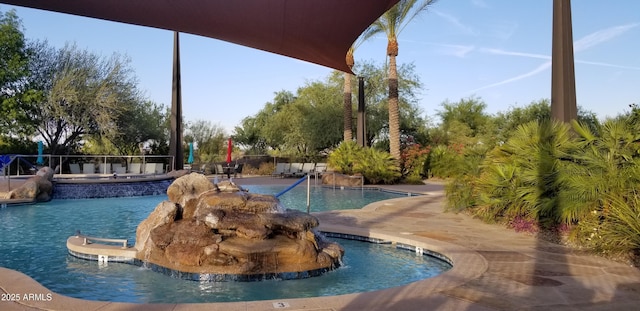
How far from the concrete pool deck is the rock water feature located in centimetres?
151

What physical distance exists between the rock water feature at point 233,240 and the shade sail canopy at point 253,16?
2.05m

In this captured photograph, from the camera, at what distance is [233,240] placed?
225 inches

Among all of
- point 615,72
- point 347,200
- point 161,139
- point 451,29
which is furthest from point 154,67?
point 615,72

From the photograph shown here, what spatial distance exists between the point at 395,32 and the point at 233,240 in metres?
19.1

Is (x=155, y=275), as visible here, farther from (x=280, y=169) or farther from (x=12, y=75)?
(x=12, y=75)

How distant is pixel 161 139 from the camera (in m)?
27.9

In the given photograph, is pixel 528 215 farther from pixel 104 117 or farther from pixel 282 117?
pixel 282 117

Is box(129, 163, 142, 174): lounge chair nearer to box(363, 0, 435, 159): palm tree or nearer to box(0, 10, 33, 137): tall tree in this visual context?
box(0, 10, 33, 137): tall tree

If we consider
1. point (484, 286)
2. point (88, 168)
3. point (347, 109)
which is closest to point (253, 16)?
point (484, 286)

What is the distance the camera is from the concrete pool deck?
379 centimetres

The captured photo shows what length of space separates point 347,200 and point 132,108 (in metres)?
15.9

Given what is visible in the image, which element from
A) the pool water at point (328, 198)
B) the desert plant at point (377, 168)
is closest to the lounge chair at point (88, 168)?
the pool water at point (328, 198)

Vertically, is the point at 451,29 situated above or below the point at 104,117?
above

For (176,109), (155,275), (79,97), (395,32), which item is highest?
(395,32)
